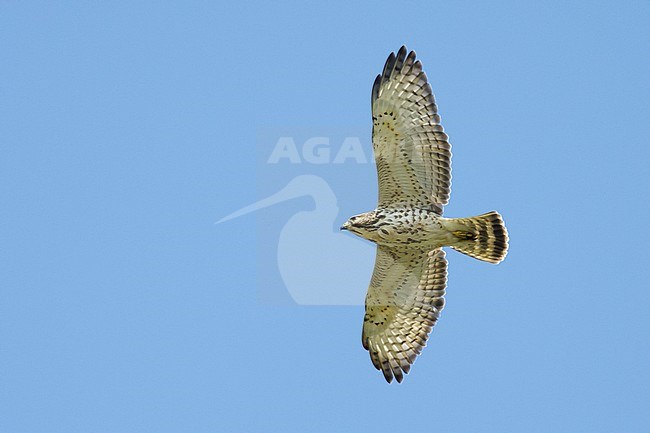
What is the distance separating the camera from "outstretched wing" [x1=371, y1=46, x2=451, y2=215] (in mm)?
12062

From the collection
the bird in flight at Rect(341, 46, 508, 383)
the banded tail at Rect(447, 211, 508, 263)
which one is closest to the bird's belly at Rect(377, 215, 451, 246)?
the bird in flight at Rect(341, 46, 508, 383)

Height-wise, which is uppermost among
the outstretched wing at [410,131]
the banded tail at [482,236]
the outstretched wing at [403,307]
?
the outstretched wing at [410,131]

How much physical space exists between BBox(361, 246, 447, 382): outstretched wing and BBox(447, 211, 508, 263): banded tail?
0.51 metres

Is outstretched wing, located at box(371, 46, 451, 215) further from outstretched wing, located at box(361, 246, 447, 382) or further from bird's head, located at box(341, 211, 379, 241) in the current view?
outstretched wing, located at box(361, 246, 447, 382)

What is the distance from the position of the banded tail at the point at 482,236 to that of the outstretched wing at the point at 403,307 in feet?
1.68

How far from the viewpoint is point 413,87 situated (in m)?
12.1

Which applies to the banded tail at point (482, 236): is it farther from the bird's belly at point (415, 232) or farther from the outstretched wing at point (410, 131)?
the outstretched wing at point (410, 131)

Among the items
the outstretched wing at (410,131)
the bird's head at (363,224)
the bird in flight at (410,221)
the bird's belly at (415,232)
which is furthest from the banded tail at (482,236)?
the bird's head at (363,224)

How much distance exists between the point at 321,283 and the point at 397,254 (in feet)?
4.80

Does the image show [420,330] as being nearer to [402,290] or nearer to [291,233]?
[402,290]

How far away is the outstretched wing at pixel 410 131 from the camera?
475 inches

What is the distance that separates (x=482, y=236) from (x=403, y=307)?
1.38 meters

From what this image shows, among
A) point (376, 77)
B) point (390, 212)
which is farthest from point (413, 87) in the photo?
point (390, 212)

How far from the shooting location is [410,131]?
12.1 meters
